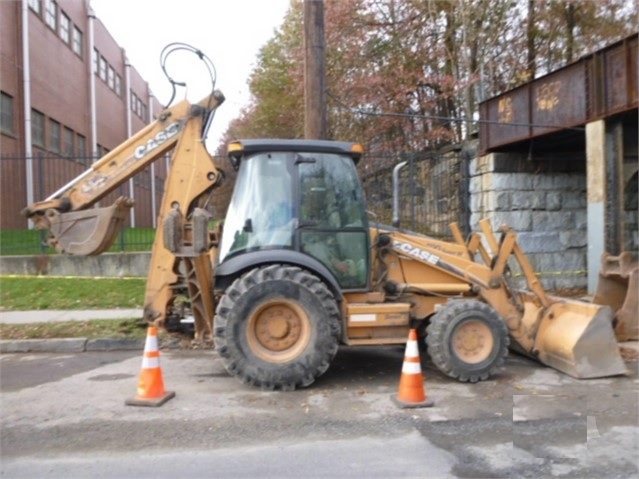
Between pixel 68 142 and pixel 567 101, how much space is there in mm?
23864

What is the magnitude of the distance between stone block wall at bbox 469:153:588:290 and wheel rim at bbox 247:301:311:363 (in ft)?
23.5

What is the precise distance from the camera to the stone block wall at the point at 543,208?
12.4m

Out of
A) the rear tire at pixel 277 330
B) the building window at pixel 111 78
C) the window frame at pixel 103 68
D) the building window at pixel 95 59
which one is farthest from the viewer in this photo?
the building window at pixel 111 78

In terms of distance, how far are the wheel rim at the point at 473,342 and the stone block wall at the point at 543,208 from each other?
618 centimetres

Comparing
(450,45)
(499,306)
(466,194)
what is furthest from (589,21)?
(499,306)

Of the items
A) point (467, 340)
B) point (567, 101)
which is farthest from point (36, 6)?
point (467, 340)

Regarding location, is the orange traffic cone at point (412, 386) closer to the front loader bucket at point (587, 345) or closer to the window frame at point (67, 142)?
the front loader bucket at point (587, 345)

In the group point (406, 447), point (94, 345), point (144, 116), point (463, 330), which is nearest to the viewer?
point (406, 447)

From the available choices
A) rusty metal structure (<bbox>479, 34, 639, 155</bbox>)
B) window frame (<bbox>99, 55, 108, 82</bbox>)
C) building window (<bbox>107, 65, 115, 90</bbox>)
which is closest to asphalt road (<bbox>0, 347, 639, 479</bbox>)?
rusty metal structure (<bbox>479, 34, 639, 155</bbox>)

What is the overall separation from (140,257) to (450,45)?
1068 cm

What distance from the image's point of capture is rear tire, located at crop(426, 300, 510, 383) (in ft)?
21.0

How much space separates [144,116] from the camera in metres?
49.3

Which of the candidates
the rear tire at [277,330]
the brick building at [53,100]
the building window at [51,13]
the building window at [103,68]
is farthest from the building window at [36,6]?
the rear tire at [277,330]

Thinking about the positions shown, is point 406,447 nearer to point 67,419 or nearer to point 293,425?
point 293,425
